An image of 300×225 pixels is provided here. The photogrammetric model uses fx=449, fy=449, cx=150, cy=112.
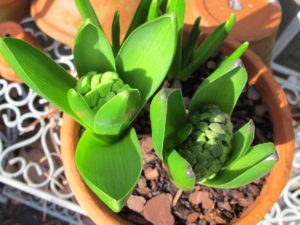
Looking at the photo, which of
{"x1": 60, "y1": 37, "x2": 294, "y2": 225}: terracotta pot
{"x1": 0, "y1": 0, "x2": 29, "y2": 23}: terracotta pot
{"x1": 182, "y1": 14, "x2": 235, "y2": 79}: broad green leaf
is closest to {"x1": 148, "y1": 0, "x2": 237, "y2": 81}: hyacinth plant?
{"x1": 182, "y1": 14, "x2": 235, "y2": 79}: broad green leaf

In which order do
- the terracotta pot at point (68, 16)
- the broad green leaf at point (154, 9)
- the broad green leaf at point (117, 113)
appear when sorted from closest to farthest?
1. the broad green leaf at point (117, 113)
2. the broad green leaf at point (154, 9)
3. the terracotta pot at point (68, 16)

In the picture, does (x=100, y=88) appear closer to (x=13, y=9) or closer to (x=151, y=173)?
(x=151, y=173)

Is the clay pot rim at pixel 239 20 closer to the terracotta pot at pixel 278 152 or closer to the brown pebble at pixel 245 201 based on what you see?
the terracotta pot at pixel 278 152

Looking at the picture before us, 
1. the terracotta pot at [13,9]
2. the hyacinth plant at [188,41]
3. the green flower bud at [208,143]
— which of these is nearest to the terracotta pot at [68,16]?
the terracotta pot at [13,9]

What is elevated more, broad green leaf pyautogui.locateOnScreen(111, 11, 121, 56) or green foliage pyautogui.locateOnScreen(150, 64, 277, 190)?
broad green leaf pyautogui.locateOnScreen(111, 11, 121, 56)

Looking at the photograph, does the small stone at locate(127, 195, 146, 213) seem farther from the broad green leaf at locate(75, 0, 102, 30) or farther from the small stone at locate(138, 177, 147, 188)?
the broad green leaf at locate(75, 0, 102, 30)

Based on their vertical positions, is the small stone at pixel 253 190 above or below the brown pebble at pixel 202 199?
below
